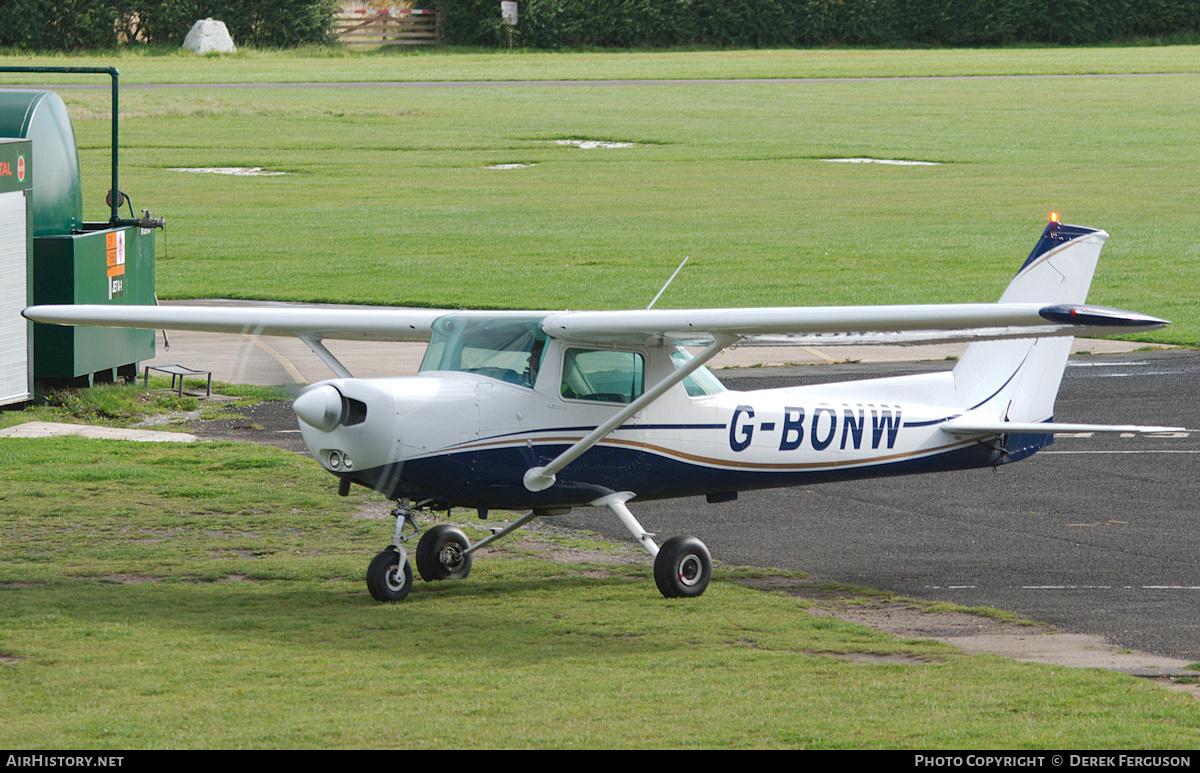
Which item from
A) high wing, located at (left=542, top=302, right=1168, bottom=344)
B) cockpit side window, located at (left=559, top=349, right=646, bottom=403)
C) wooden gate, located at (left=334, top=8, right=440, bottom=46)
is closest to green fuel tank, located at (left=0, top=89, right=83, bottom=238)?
cockpit side window, located at (left=559, top=349, right=646, bottom=403)

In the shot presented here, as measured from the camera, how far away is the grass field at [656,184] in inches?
1225

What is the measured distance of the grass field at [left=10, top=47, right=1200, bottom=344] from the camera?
102 ft

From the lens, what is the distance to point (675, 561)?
11.6m

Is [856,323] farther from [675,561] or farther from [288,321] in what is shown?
[288,321]

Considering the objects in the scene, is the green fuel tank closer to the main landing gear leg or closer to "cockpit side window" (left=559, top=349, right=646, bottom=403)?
"cockpit side window" (left=559, top=349, right=646, bottom=403)

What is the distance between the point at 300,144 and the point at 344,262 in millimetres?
22461

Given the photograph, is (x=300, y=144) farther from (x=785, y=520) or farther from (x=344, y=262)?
(x=785, y=520)

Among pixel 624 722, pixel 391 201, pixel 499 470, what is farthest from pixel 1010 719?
pixel 391 201

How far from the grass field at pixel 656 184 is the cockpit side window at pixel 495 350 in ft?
53.0

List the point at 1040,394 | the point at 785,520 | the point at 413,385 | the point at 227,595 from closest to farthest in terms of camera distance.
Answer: the point at 413,385 < the point at 227,595 < the point at 1040,394 < the point at 785,520

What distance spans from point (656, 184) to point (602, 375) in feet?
117

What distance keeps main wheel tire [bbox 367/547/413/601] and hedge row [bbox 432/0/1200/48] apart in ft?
291

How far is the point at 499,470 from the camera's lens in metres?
11.2

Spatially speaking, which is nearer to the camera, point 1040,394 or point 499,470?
point 499,470
